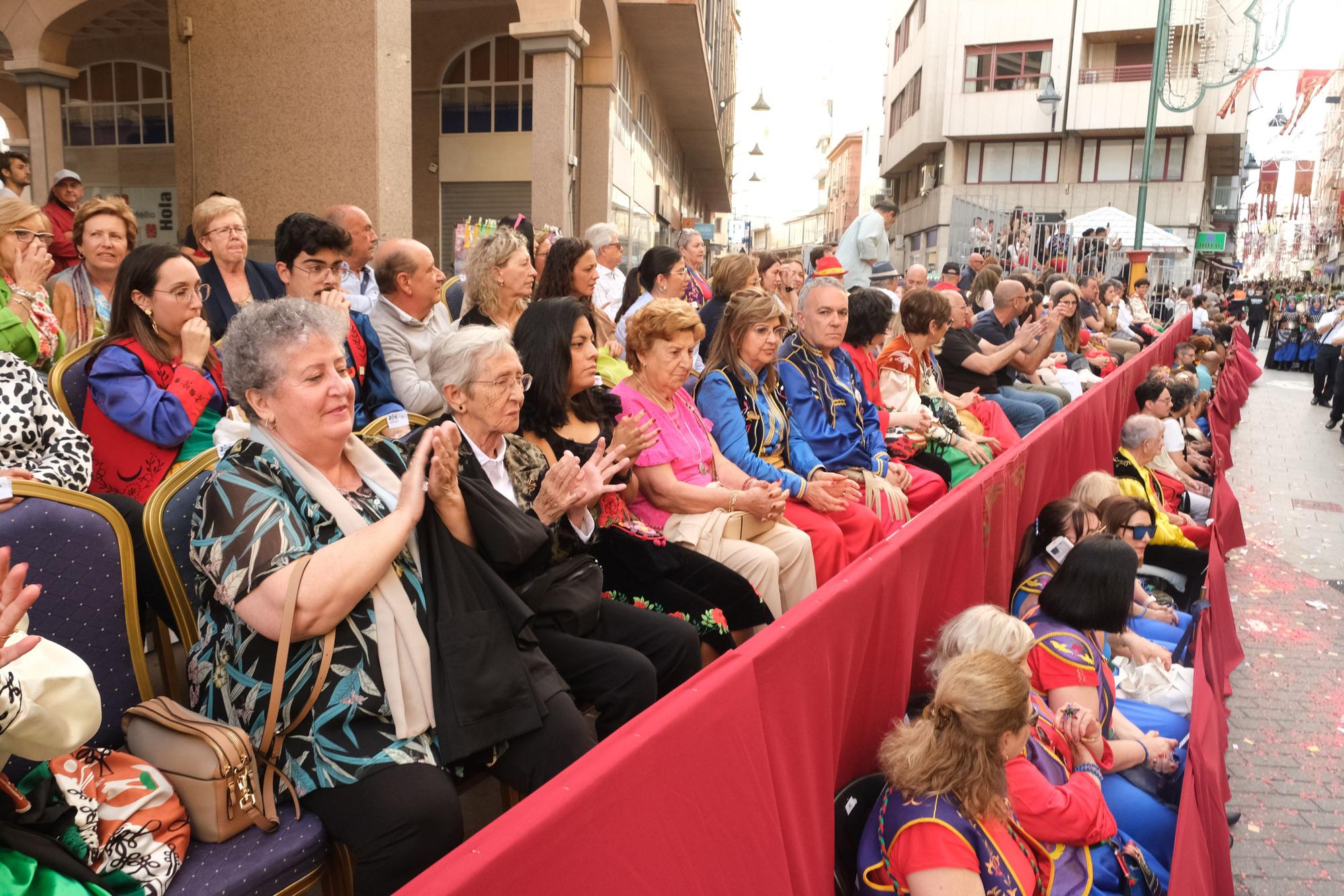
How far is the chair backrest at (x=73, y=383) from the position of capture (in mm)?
3184

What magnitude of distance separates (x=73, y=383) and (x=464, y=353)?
4.55ft

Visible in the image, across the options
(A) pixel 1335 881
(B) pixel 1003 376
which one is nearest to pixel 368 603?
(A) pixel 1335 881

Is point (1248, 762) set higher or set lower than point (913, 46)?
lower

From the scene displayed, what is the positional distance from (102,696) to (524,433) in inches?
64.6

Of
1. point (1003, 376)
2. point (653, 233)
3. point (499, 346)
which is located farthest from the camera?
point (653, 233)

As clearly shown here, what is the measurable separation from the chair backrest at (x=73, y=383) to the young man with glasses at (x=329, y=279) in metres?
1.14

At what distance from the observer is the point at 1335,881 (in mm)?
3631

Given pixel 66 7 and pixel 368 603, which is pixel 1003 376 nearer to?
pixel 368 603

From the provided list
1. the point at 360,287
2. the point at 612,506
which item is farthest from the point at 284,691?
the point at 360,287

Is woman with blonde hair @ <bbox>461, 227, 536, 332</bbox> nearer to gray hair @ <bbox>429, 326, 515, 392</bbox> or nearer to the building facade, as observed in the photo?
gray hair @ <bbox>429, 326, 515, 392</bbox>

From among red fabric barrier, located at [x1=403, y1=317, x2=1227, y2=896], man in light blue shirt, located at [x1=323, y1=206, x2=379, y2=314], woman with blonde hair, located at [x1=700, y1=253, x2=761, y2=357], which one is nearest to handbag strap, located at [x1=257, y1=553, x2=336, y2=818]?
red fabric barrier, located at [x1=403, y1=317, x2=1227, y2=896]

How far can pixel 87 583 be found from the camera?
7.82 ft

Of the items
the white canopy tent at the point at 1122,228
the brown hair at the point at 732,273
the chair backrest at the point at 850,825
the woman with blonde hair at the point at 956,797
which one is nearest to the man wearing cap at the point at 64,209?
the brown hair at the point at 732,273

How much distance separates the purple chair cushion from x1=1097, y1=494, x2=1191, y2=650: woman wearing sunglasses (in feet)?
13.6
